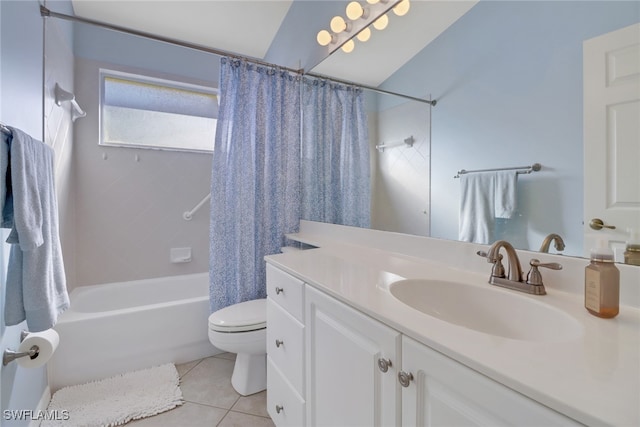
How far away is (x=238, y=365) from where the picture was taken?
1700 millimetres

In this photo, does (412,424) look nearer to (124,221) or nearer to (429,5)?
(429,5)

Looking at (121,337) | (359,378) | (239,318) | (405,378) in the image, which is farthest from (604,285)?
(121,337)

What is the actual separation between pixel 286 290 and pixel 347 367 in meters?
0.43

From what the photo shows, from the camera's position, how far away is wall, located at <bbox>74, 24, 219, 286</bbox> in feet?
7.45

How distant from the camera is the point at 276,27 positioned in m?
2.49

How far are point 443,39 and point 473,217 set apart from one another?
2.46 feet

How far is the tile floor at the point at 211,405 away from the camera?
1425 millimetres

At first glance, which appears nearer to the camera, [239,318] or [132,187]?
[239,318]

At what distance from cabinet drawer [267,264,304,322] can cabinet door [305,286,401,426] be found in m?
0.06

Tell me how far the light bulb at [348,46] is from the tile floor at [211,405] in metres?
2.18

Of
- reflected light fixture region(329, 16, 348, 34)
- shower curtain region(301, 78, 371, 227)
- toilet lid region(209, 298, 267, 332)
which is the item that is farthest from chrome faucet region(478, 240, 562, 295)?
reflected light fixture region(329, 16, 348, 34)

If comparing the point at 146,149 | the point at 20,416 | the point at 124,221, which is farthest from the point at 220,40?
the point at 20,416

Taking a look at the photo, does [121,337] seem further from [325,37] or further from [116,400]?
[325,37]

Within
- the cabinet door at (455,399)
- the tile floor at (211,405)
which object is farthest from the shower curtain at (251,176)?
the cabinet door at (455,399)
